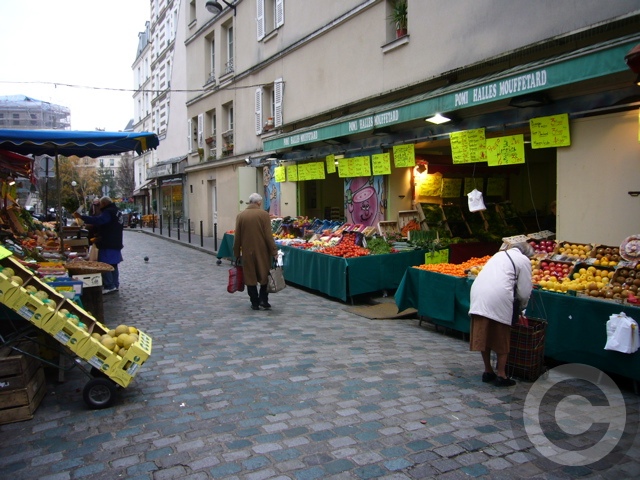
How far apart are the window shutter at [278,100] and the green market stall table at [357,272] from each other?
7014 mm

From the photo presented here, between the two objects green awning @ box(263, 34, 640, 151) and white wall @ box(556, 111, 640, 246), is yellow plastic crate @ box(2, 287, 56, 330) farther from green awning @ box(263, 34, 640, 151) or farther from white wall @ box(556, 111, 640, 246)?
white wall @ box(556, 111, 640, 246)

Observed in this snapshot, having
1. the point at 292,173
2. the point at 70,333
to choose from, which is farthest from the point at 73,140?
the point at 292,173

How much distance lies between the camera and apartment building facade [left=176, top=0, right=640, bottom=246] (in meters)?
6.58

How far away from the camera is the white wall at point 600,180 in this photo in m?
6.11

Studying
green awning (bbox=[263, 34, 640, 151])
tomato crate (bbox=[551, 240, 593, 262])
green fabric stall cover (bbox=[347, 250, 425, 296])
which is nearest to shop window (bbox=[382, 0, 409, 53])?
green awning (bbox=[263, 34, 640, 151])

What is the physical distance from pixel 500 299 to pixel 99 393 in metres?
3.69

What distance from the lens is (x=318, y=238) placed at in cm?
1209

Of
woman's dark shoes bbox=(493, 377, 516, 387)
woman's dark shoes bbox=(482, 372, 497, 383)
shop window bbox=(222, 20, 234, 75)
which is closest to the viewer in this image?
woman's dark shoes bbox=(493, 377, 516, 387)

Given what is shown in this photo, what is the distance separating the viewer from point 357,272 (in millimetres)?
9125

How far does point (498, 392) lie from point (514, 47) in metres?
5.56

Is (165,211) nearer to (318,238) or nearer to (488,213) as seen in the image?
(318,238)

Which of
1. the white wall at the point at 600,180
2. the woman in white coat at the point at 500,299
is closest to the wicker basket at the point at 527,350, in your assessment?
the woman in white coat at the point at 500,299

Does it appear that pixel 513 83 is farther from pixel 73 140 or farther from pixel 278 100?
pixel 278 100

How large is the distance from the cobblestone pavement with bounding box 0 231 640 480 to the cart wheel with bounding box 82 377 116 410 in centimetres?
8
